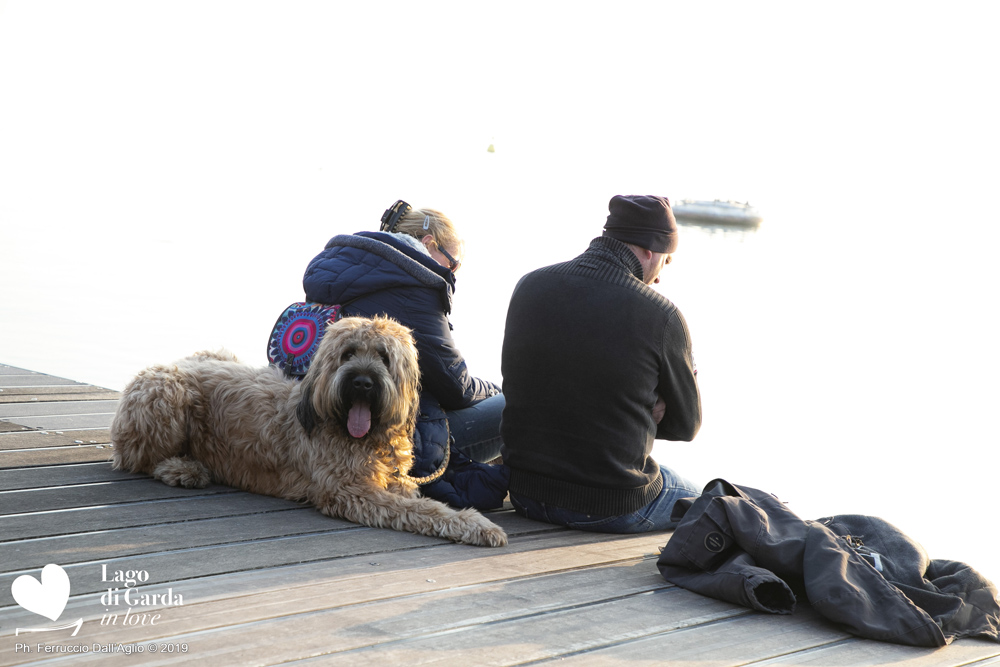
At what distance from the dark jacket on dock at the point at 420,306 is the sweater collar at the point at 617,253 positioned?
30.7 inches

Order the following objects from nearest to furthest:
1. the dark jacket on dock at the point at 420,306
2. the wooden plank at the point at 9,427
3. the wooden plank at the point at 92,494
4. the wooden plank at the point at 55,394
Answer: the wooden plank at the point at 92,494 < the dark jacket on dock at the point at 420,306 < the wooden plank at the point at 9,427 < the wooden plank at the point at 55,394

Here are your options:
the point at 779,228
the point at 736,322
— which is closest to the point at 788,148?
the point at 779,228

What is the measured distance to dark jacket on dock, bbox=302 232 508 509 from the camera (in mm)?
4246

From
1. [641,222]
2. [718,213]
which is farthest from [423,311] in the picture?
[718,213]

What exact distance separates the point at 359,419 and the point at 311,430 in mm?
256

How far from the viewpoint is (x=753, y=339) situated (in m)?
16.7

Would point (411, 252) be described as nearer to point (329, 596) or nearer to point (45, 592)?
point (329, 596)

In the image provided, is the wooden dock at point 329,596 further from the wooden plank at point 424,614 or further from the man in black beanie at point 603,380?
the man in black beanie at point 603,380

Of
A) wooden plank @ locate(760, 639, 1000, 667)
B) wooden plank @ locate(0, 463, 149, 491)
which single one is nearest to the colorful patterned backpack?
wooden plank @ locate(0, 463, 149, 491)

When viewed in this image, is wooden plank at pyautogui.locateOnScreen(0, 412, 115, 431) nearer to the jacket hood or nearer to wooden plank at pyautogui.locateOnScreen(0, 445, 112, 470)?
wooden plank at pyautogui.locateOnScreen(0, 445, 112, 470)

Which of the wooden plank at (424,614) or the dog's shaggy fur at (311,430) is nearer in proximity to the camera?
the wooden plank at (424,614)

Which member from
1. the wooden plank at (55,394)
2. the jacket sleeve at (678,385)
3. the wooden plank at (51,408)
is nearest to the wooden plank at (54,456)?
the wooden plank at (51,408)

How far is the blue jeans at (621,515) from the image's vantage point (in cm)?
409

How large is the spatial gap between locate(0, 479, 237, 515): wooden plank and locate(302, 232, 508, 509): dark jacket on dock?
0.95 m
